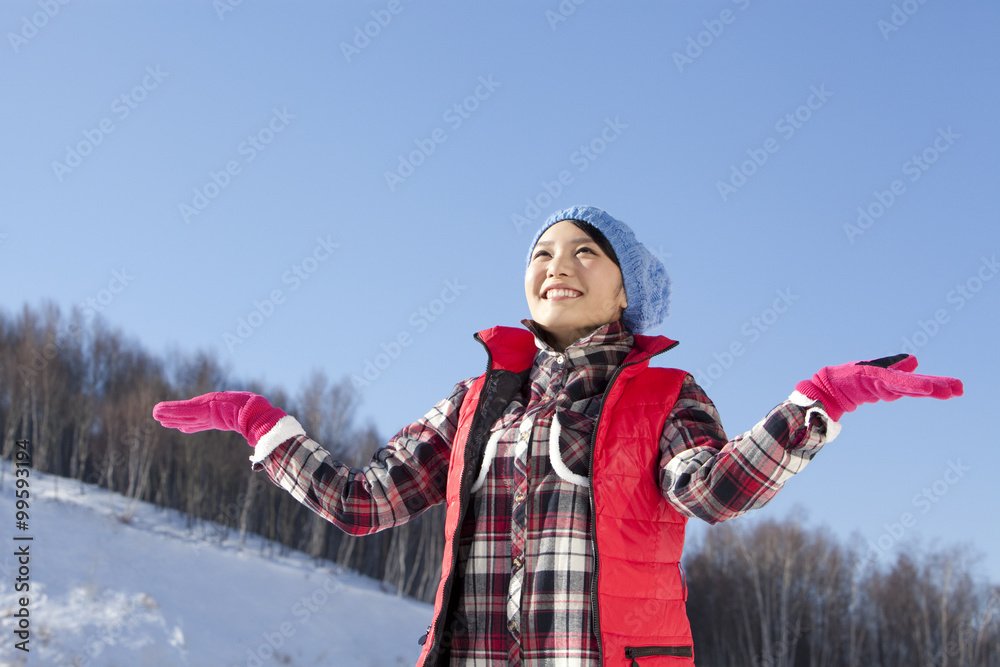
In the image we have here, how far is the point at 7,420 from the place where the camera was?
26281mm

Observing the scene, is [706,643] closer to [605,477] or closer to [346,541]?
[346,541]

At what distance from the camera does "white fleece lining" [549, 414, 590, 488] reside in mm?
1954

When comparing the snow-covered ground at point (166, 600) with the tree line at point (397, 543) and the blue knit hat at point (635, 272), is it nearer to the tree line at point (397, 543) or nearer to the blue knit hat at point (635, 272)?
the tree line at point (397, 543)

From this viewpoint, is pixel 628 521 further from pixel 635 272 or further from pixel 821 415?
pixel 635 272

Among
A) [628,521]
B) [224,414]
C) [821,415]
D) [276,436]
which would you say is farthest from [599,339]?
[224,414]

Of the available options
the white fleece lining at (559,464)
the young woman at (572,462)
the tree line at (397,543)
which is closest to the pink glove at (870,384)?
the young woman at (572,462)

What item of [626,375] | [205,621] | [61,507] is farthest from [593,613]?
[61,507]

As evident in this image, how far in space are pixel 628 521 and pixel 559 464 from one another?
22 cm

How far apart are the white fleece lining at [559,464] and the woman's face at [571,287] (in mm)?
415

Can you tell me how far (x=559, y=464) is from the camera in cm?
197

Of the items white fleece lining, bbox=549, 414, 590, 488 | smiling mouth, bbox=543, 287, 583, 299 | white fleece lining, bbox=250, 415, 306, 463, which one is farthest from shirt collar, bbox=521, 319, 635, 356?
white fleece lining, bbox=250, 415, 306, 463

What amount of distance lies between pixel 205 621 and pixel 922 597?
2259 centimetres

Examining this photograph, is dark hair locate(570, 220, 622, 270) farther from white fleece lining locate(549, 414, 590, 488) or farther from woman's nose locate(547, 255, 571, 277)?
white fleece lining locate(549, 414, 590, 488)

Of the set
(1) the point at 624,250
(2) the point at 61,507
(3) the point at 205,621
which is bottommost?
(3) the point at 205,621
